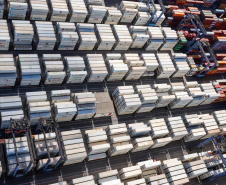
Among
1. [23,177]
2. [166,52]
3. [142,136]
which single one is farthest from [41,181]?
[166,52]

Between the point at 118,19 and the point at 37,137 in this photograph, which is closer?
the point at 37,137

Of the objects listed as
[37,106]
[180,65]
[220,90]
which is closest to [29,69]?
[37,106]

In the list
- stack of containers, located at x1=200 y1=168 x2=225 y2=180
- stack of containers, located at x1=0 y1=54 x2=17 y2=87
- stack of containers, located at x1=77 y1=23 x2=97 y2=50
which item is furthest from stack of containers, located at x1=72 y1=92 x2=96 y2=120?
stack of containers, located at x1=200 y1=168 x2=225 y2=180

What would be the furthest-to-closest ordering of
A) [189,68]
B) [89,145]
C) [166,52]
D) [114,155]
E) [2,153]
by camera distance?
1. [166,52]
2. [189,68]
3. [114,155]
4. [89,145]
5. [2,153]

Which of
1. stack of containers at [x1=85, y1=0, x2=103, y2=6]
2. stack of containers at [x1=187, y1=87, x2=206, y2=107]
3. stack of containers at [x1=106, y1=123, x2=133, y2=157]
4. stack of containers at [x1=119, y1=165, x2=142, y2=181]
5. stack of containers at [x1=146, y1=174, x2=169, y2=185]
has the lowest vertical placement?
stack of containers at [x1=146, y1=174, x2=169, y2=185]

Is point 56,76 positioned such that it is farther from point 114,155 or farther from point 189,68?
point 189,68

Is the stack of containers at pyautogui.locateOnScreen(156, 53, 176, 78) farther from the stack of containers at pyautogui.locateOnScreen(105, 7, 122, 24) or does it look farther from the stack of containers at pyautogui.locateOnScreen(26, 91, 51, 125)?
the stack of containers at pyautogui.locateOnScreen(26, 91, 51, 125)
